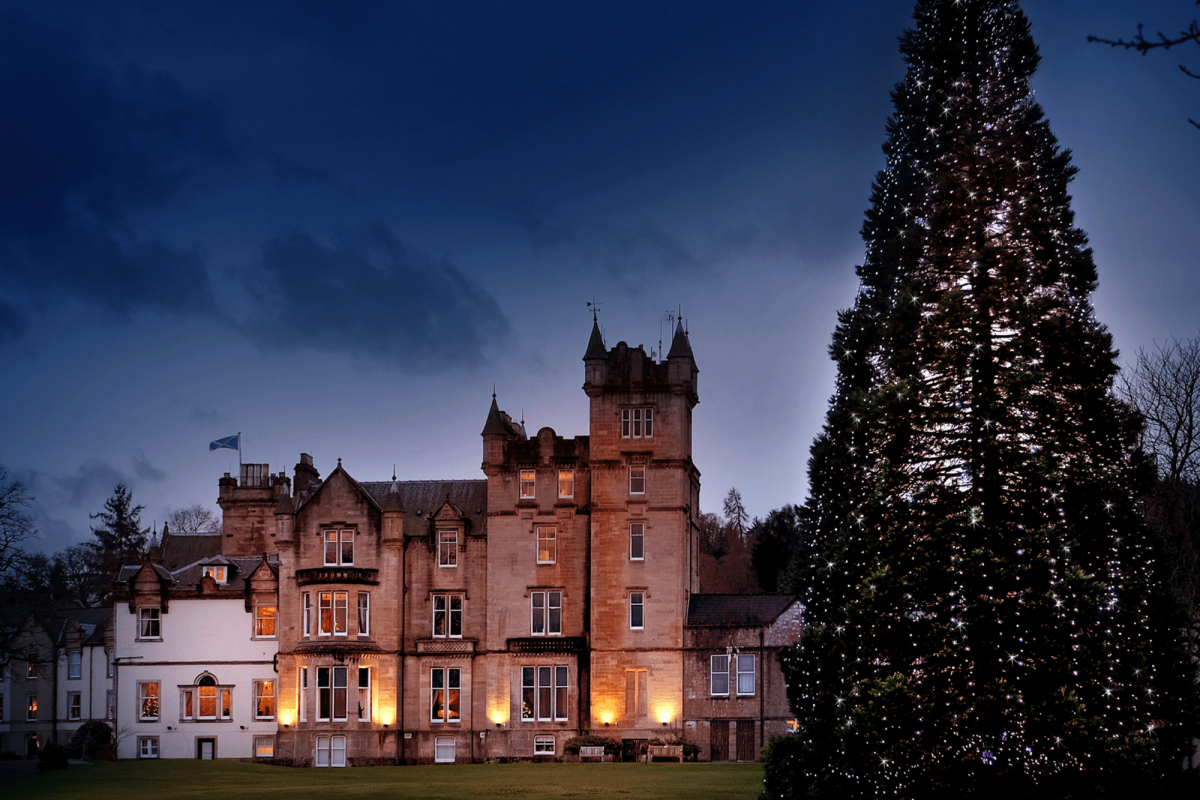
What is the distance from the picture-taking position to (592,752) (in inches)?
2026

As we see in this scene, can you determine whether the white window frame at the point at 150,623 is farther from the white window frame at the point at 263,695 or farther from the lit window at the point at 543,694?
the lit window at the point at 543,694

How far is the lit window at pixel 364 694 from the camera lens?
179 feet

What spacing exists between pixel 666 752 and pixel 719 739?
2.54m

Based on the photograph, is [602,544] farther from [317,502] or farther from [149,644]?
[149,644]

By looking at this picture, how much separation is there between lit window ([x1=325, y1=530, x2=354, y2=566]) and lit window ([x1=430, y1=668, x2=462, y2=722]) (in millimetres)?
6291

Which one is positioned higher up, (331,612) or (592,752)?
(331,612)

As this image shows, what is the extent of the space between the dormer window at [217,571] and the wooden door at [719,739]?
967 inches

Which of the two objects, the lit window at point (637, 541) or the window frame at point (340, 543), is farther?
the window frame at point (340, 543)

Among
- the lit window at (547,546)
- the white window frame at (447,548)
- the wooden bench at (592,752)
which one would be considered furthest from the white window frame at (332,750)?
the lit window at (547,546)

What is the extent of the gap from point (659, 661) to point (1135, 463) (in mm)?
36620

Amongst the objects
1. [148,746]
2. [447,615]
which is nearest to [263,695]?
[148,746]

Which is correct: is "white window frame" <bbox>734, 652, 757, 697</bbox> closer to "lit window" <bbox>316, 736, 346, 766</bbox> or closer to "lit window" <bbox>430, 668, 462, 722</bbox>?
"lit window" <bbox>430, 668, 462, 722</bbox>

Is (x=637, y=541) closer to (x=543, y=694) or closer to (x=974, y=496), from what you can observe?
(x=543, y=694)

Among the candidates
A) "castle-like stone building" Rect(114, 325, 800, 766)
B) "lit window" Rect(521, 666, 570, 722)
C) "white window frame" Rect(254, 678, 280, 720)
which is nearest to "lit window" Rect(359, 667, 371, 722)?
"castle-like stone building" Rect(114, 325, 800, 766)
